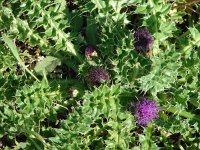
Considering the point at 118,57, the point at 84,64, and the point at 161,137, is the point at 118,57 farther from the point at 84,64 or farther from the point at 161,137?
the point at 161,137

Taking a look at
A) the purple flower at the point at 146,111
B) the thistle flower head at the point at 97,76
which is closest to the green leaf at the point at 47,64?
the thistle flower head at the point at 97,76

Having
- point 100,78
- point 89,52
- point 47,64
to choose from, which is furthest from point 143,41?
point 47,64

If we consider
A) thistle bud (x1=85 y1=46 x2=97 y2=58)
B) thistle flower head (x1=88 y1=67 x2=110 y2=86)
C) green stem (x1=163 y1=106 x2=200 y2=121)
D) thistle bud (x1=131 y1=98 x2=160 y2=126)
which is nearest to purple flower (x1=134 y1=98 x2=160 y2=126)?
thistle bud (x1=131 y1=98 x2=160 y2=126)

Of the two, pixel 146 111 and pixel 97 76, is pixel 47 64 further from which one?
pixel 146 111

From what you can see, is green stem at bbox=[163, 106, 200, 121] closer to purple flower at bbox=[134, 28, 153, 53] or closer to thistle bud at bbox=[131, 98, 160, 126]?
thistle bud at bbox=[131, 98, 160, 126]

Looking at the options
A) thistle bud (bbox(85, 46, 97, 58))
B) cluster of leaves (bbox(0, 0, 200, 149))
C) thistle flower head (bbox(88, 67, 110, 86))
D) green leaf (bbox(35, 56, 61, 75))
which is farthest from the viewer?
green leaf (bbox(35, 56, 61, 75))

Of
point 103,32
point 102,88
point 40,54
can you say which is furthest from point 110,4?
point 40,54

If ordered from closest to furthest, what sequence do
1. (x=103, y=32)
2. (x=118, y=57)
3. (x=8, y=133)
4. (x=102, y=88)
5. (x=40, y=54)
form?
(x=102, y=88)
(x=118, y=57)
(x=103, y=32)
(x=8, y=133)
(x=40, y=54)
